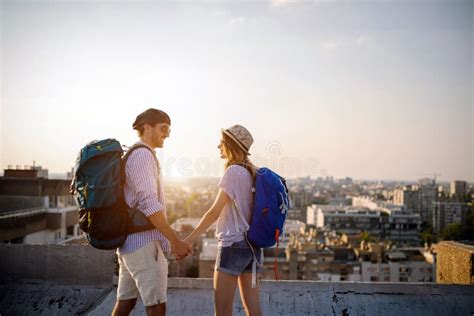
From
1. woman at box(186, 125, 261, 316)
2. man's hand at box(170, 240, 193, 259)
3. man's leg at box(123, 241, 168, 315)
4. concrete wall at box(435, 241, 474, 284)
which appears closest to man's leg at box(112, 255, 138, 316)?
man's leg at box(123, 241, 168, 315)

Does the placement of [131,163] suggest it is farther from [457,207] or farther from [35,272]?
[457,207]

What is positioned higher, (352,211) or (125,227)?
(125,227)

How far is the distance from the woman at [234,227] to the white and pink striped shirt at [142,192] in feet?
1.05

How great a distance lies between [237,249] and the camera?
2764 mm

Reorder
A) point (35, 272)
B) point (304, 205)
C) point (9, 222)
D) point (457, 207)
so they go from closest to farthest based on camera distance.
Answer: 1. point (35, 272)
2. point (9, 222)
3. point (457, 207)
4. point (304, 205)

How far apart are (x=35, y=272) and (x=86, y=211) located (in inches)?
79.3

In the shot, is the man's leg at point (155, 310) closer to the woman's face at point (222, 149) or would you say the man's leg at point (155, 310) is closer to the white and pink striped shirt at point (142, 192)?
Answer: the white and pink striped shirt at point (142, 192)

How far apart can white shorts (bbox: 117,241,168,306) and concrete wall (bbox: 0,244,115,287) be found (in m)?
1.53

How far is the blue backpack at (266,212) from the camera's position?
2.75m

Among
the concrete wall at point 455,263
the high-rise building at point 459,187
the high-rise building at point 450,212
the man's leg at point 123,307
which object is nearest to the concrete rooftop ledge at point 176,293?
the concrete wall at point 455,263

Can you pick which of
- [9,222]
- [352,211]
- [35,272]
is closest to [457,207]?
[352,211]

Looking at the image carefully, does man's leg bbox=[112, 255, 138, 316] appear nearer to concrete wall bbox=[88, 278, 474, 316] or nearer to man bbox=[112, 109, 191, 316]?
man bbox=[112, 109, 191, 316]

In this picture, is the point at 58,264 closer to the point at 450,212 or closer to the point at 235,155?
the point at 235,155

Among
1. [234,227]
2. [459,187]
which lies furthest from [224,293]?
[459,187]
